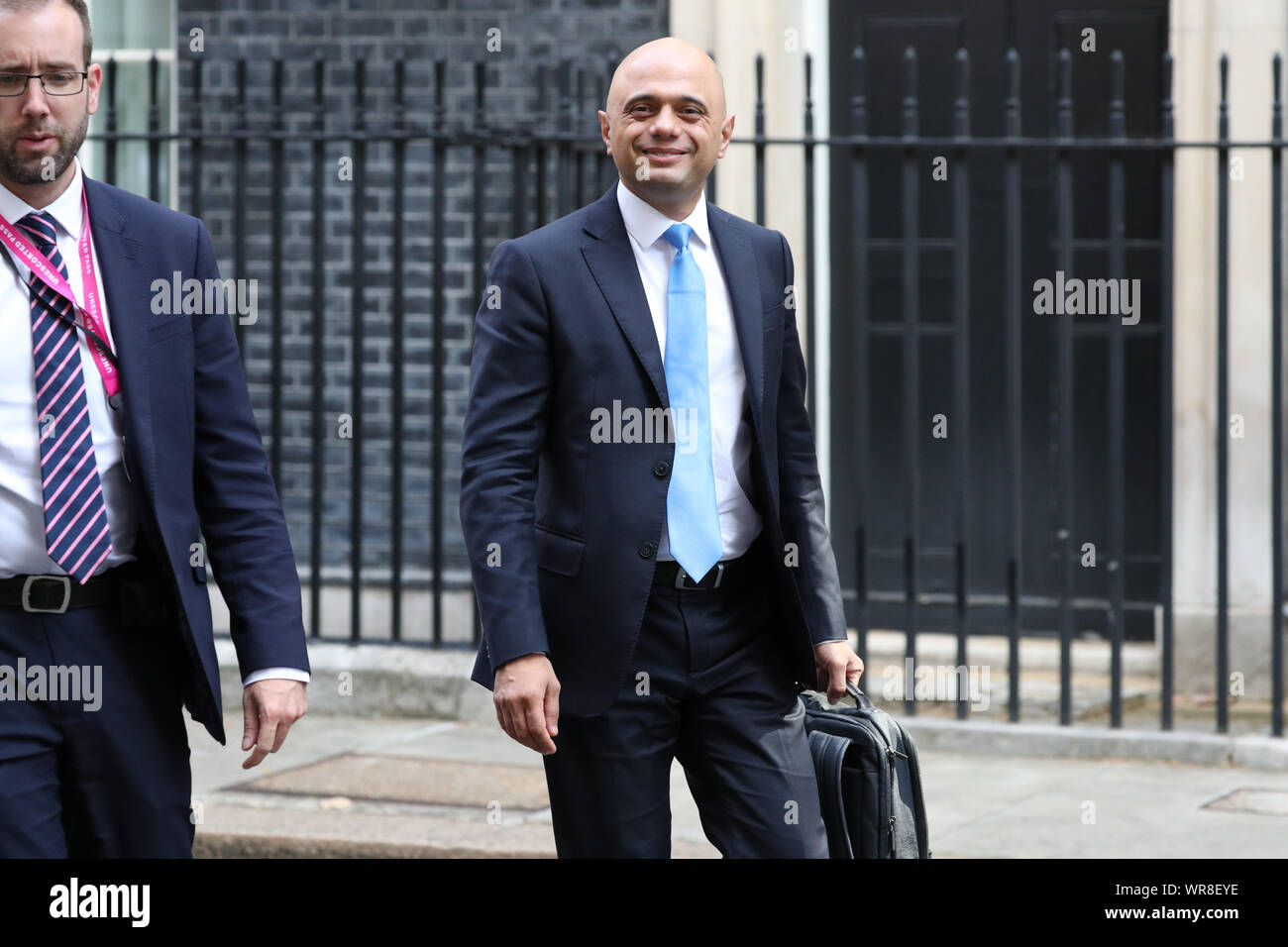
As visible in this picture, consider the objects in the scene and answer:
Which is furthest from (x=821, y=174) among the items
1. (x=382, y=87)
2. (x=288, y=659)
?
(x=288, y=659)

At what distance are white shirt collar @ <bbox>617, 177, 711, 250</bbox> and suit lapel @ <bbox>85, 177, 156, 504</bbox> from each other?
3.00ft

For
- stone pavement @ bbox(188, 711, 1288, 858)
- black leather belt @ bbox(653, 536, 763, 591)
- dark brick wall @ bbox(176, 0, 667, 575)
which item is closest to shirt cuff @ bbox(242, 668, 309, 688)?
black leather belt @ bbox(653, 536, 763, 591)

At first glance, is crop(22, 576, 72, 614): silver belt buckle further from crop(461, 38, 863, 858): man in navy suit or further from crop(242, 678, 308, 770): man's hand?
crop(461, 38, 863, 858): man in navy suit

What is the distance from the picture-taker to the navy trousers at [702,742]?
3580mm

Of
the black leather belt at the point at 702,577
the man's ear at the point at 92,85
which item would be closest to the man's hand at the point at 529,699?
the black leather belt at the point at 702,577

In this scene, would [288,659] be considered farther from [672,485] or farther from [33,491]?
[672,485]

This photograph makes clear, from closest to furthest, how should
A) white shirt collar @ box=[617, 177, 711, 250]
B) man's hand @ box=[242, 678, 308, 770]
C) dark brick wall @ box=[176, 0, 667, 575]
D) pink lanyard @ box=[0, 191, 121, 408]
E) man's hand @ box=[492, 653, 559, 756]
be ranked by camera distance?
1. pink lanyard @ box=[0, 191, 121, 408]
2. man's hand @ box=[242, 678, 308, 770]
3. man's hand @ box=[492, 653, 559, 756]
4. white shirt collar @ box=[617, 177, 711, 250]
5. dark brick wall @ box=[176, 0, 667, 575]

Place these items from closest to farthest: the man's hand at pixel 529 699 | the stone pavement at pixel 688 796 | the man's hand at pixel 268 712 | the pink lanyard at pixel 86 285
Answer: the pink lanyard at pixel 86 285 → the man's hand at pixel 268 712 → the man's hand at pixel 529 699 → the stone pavement at pixel 688 796

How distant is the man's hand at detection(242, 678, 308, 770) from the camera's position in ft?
10.7

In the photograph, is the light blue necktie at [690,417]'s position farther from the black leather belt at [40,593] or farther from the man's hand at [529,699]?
the black leather belt at [40,593]

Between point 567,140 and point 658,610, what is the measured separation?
173 inches

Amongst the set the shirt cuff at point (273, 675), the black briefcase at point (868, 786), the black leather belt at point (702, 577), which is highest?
the black leather belt at point (702, 577)

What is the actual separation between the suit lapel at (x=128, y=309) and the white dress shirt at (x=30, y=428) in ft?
0.06

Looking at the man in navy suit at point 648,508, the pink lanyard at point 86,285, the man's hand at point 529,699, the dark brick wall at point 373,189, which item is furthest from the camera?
the dark brick wall at point 373,189
